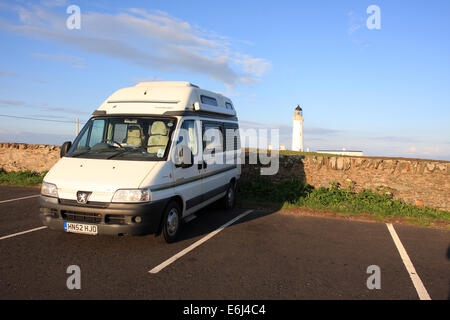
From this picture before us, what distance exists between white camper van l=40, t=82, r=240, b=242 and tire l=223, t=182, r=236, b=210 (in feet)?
3.53

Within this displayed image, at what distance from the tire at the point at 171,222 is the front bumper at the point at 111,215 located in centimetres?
30

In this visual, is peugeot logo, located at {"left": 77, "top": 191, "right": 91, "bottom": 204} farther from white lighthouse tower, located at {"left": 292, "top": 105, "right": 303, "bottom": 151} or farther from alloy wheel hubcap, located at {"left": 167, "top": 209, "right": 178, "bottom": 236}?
white lighthouse tower, located at {"left": 292, "top": 105, "right": 303, "bottom": 151}

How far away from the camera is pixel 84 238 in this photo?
5.95m

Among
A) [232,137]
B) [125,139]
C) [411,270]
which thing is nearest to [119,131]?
[125,139]

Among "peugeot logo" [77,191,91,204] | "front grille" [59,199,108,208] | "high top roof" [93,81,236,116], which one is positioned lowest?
"front grille" [59,199,108,208]

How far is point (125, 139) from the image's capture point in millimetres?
6062

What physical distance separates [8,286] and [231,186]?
5.81 metres

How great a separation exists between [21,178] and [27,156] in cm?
123

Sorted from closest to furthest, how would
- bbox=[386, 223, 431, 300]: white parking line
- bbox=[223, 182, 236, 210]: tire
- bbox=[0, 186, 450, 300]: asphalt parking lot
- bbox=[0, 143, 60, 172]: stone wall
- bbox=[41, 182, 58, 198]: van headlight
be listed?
1. bbox=[0, 186, 450, 300]: asphalt parking lot
2. bbox=[386, 223, 431, 300]: white parking line
3. bbox=[41, 182, 58, 198]: van headlight
4. bbox=[223, 182, 236, 210]: tire
5. bbox=[0, 143, 60, 172]: stone wall

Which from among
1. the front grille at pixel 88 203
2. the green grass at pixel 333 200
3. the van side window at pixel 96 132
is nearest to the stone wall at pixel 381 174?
the green grass at pixel 333 200

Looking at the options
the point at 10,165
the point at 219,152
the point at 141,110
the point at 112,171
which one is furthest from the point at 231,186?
the point at 10,165

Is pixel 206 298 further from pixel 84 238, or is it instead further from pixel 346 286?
pixel 84 238

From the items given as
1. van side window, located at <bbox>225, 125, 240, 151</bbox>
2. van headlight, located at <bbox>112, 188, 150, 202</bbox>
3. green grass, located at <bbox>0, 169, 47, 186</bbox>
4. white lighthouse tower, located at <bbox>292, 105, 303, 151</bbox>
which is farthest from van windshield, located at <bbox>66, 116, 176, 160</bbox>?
white lighthouse tower, located at <bbox>292, 105, 303, 151</bbox>

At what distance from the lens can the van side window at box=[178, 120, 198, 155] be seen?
6.03m
